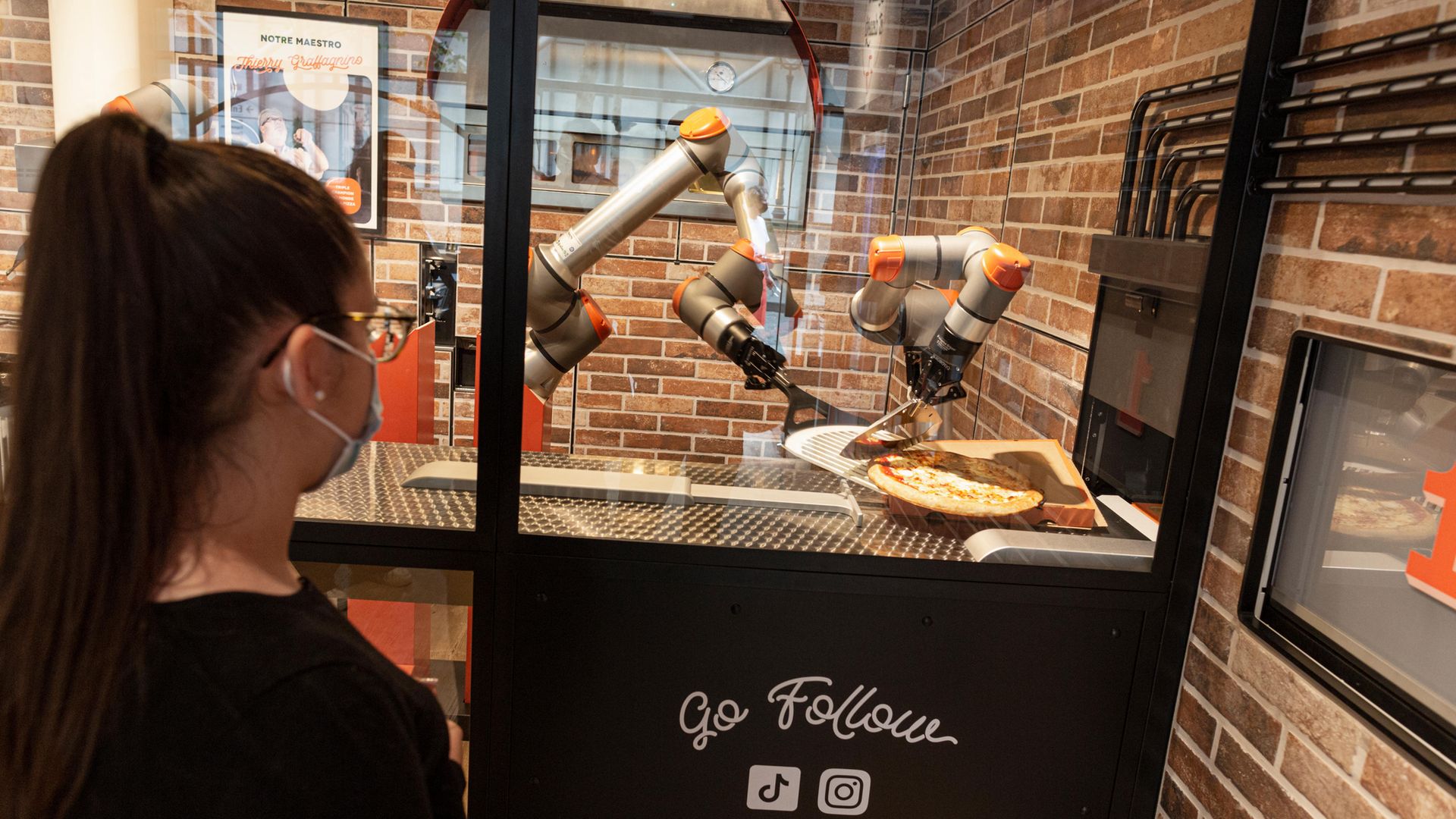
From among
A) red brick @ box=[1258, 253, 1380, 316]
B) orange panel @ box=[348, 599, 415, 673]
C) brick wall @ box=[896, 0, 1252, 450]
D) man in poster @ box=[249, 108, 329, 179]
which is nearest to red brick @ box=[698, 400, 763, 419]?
brick wall @ box=[896, 0, 1252, 450]

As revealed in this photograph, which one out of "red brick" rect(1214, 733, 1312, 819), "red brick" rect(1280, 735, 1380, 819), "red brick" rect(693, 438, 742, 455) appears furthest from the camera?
"red brick" rect(693, 438, 742, 455)

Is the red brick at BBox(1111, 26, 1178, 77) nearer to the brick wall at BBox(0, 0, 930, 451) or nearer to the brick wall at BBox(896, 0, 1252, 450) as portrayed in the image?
the brick wall at BBox(896, 0, 1252, 450)

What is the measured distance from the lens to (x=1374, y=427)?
3.94 feet

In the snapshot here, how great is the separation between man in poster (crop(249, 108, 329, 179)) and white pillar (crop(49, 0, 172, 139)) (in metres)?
0.15

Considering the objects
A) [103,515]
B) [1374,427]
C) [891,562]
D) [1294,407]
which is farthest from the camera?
[891,562]

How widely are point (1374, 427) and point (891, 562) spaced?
0.67 meters

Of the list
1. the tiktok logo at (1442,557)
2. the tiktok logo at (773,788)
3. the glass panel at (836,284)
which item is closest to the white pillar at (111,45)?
the glass panel at (836,284)

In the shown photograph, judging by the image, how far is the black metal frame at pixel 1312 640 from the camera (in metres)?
1.07

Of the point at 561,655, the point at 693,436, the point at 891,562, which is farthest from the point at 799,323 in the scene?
the point at 561,655

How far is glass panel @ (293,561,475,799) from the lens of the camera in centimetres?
153

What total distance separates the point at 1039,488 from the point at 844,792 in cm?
61

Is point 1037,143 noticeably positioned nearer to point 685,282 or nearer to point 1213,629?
point 685,282

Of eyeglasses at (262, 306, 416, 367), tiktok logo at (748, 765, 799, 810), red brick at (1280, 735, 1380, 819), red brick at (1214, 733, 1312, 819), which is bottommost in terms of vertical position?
tiktok logo at (748, 765, 799, 810)

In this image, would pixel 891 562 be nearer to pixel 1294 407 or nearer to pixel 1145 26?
pixel 1294 407
